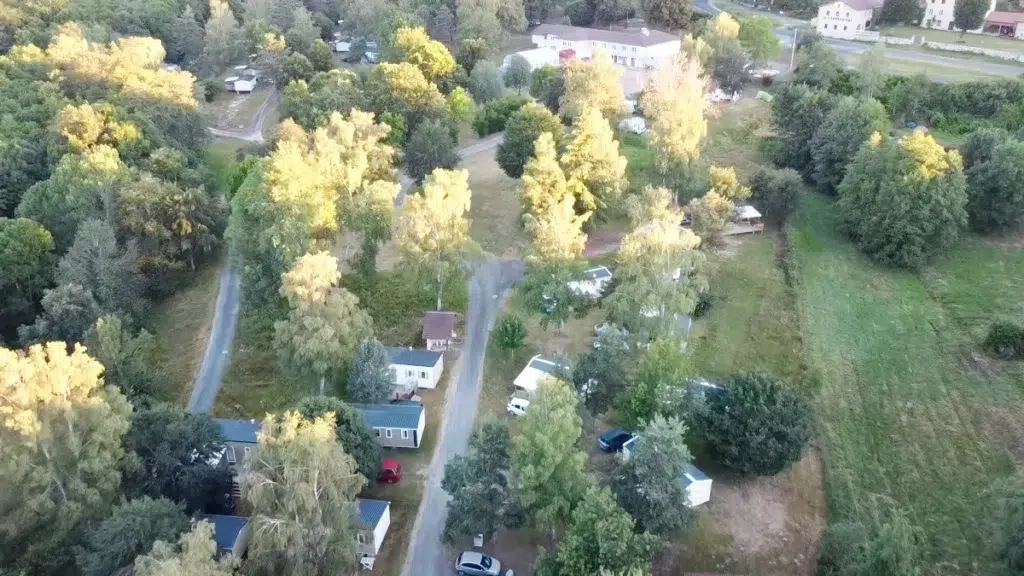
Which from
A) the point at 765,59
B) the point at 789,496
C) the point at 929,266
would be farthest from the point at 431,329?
the point at 765,59

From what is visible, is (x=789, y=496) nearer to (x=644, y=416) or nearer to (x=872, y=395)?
(x=644, y=416)

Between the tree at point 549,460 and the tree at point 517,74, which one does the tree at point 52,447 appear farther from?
the tree at point 517,74

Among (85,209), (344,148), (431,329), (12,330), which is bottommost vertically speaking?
(12,330)

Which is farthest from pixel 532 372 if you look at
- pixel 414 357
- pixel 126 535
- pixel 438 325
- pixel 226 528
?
pixel 126 535

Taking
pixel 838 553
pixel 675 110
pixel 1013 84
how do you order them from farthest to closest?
1. pixel 1013 84
2. pixel 675 110
3. pixel 838 553

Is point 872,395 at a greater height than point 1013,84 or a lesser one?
lesser

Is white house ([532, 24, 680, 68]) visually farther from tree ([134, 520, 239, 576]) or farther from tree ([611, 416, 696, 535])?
tree ([134, 520, 239, 576])

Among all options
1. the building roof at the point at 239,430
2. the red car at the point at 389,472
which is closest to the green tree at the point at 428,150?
the building roof at the point at 239,430

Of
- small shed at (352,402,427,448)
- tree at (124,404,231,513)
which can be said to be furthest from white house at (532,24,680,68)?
tree at (124,404,231,513)
